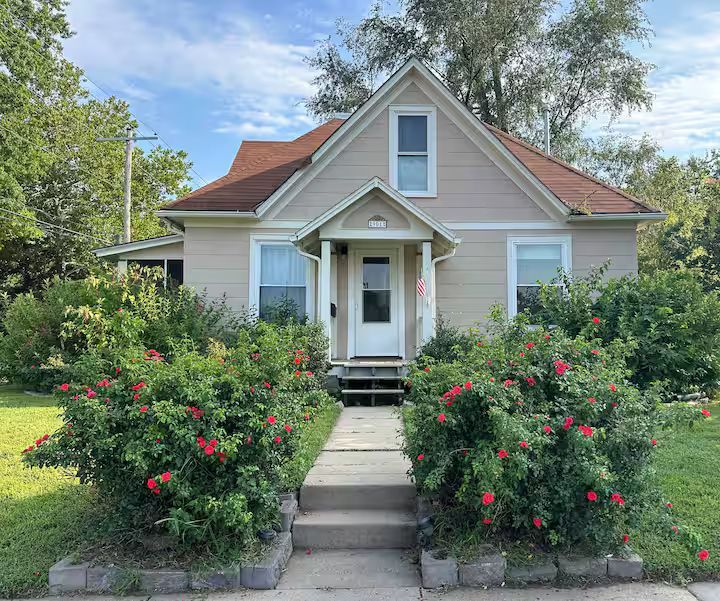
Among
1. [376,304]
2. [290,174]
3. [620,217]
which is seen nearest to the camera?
[620,217]

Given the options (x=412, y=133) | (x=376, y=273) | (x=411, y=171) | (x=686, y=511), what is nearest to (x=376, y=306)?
(x=376, y=273)

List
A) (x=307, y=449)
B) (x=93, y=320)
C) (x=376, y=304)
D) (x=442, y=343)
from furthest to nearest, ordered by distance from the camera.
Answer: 1. (x=376, y=304)
2. (x=442, y=343)
3. (x=93, y=320)
4. (x=307, y=449)

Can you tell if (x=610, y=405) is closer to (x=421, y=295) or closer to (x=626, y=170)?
(x=421, y=295)

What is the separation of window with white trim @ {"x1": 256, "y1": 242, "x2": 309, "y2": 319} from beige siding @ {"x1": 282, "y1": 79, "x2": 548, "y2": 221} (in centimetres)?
71

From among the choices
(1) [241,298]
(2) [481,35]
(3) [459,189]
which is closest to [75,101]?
(2) [481,35]

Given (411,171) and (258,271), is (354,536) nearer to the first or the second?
(258,271)

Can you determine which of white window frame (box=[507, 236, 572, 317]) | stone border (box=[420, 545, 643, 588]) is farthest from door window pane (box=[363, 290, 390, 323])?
stone border (box=[420, 545, 643, 588])

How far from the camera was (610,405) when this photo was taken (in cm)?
366

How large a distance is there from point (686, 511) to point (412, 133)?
836 centimetres

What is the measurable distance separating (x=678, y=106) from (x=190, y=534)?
24238 mm

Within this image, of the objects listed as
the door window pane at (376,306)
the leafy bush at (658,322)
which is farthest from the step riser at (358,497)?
the door window pane at (376,306)

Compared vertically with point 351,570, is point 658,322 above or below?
above

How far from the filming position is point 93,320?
7.93 metres

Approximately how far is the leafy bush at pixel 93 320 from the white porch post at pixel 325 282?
1894mm
